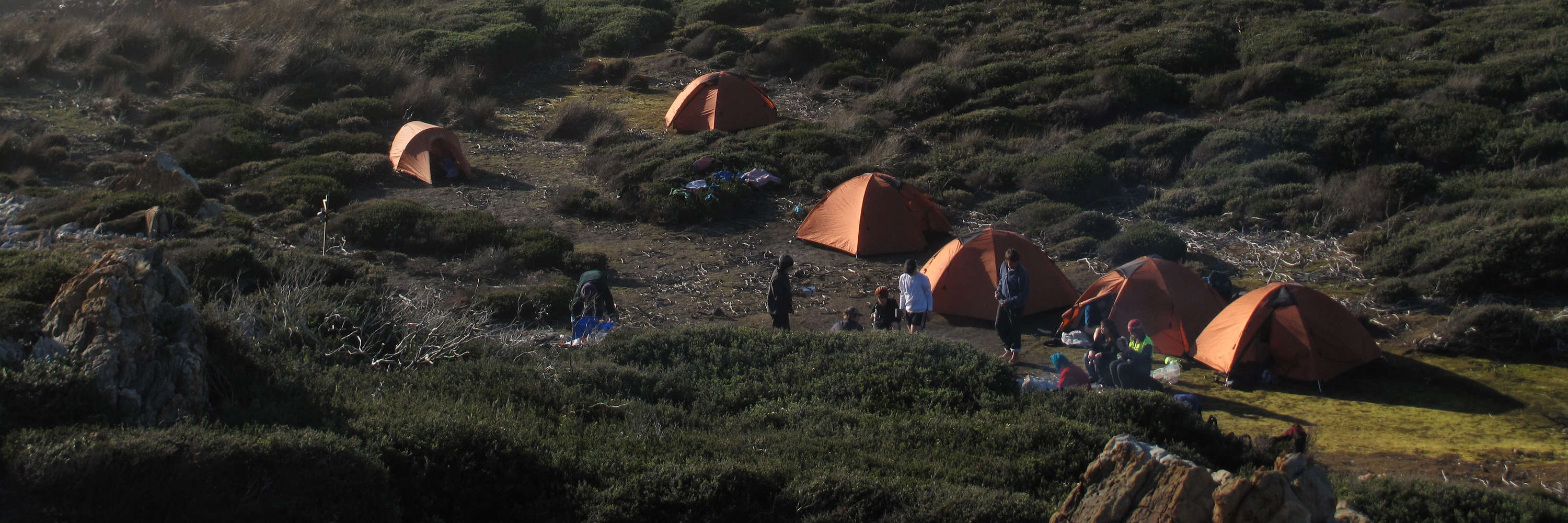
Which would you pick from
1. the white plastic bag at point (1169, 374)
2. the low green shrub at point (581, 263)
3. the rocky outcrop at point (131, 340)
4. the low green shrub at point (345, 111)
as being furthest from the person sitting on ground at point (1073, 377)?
the low green shrub at point (345, 111)

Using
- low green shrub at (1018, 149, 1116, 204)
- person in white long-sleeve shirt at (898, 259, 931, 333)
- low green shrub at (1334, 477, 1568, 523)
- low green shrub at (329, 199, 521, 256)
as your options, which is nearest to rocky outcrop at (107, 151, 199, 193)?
low green shrub at (329, 199, 521, 256)

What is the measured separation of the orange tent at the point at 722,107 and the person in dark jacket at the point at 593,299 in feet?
33.0

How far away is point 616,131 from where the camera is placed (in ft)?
67.6

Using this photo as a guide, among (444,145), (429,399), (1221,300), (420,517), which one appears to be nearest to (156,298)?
(429,399)

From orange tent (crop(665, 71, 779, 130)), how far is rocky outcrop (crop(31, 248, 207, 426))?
601 inches

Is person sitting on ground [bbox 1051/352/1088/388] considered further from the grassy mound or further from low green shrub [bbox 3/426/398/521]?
low green shrub [bbox 3/426/398/521]

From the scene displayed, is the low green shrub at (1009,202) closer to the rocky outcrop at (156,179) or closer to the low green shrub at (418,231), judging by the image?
the low green shrub at (418,231)

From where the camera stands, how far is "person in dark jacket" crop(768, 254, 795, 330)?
1092cm

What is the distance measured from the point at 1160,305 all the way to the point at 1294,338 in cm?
141

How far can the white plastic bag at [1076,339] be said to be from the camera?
11.3m

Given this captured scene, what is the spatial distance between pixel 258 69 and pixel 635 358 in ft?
59.8

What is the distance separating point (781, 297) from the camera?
35.9ft

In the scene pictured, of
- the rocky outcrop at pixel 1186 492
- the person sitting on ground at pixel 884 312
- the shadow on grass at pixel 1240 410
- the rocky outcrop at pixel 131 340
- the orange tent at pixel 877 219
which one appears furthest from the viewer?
the orange tent at pixel 877 219

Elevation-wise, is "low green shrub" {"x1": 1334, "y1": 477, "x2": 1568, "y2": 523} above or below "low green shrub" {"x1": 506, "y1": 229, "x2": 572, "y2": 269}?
above
